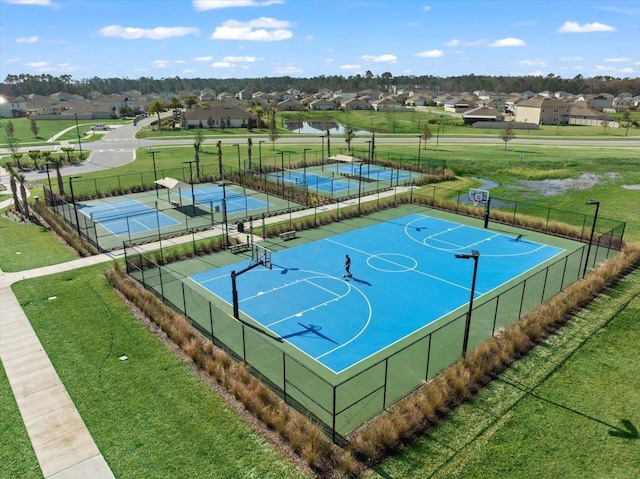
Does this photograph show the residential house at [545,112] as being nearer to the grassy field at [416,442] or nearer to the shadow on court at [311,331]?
the grassy field at [416,442]

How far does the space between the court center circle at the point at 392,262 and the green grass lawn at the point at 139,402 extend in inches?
514

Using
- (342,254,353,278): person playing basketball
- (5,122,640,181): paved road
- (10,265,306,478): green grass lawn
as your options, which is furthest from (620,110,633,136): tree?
(10,265,306,478): green grass lawn

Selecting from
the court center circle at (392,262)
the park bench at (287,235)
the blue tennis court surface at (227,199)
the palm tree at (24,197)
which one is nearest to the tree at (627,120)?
the blue tennis court surface at (227,199)

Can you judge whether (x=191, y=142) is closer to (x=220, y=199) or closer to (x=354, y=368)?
(x=220, y=199)

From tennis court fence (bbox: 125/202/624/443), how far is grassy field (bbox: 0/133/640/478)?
1.97 m

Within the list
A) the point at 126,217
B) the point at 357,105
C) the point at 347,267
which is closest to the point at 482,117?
the point at 357,105

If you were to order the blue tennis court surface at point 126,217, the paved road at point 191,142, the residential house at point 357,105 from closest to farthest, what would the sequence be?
the blue tennis court surface at point 126,217 < the paved road at point 191,142 < the residential house at point 357,105

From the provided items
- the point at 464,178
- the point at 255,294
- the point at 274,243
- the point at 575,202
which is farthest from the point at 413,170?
the point at 255,294

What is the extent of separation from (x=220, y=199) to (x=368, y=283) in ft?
69.6

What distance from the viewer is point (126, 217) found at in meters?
34.2

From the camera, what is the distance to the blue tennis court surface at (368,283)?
19219 millimetres

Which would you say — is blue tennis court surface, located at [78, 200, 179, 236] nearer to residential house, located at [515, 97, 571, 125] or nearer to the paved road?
the paved road

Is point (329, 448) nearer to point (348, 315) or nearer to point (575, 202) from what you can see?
point (348, 315)

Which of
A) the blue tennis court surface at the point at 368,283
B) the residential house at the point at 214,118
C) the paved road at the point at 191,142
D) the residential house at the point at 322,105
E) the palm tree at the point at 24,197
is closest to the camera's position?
the blue tennis court surface at the point at 368,283
